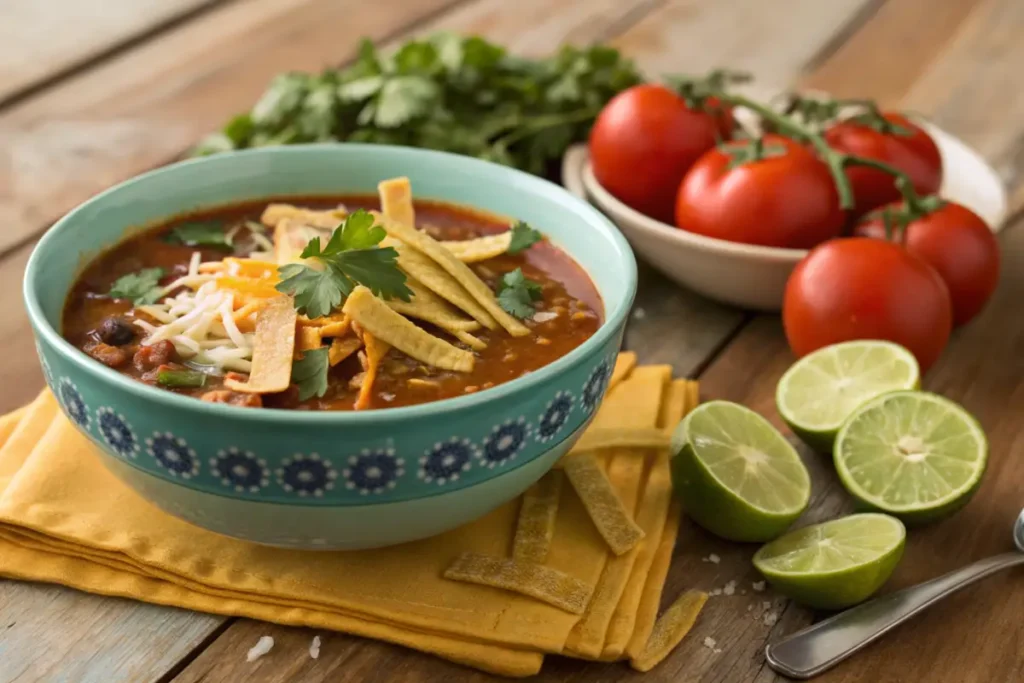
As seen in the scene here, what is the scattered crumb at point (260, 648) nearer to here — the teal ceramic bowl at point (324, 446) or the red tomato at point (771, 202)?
the teal ceramic bowl at point (324, 446)

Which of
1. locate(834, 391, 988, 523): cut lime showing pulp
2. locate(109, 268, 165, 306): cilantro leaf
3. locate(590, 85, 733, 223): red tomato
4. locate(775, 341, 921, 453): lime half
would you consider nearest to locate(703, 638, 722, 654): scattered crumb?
locate(834, 391, 988, 523): cut lime showing pulp

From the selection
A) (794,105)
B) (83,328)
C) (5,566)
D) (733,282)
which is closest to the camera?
(5,566)

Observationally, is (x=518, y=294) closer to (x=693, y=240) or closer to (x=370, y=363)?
(x=370, y=363)

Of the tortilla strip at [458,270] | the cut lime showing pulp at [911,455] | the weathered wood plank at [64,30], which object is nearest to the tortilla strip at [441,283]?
the tortilla strip at [458,270]

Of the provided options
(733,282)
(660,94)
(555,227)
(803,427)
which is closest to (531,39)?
(660,94)

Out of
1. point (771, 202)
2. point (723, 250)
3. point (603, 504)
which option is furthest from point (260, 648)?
point (771, 202)

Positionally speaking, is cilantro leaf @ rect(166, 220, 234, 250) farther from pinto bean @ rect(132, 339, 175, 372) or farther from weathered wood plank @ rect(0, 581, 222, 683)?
weathered wood plank @ rect(0, 581, 222, 683)

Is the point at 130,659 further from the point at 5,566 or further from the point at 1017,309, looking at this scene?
the point at 1017,309
